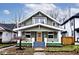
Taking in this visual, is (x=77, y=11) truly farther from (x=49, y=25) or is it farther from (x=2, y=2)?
(x=2, y=2)

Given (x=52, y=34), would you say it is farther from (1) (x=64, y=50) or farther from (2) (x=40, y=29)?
(1) (x=64, y=50)

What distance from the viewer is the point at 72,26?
1658 cm

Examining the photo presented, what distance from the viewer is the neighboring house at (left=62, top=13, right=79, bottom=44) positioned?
15617 mm

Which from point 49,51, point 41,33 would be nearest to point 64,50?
point 49,51

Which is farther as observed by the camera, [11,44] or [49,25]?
[49,25]

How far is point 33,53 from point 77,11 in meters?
2.49

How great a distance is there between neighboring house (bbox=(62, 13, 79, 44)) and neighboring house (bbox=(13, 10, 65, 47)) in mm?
364

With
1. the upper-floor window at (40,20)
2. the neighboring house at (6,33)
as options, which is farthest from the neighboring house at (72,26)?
the neighboring house at (6,33)

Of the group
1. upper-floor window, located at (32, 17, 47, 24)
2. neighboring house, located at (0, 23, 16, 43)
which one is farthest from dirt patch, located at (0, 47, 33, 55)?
upper-floor window, located at (32, 17, 47, 24)

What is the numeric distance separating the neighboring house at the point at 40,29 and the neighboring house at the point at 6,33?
362 millimetres

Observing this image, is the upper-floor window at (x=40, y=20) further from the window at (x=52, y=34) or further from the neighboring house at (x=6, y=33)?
the neighboring house at (x=6, y=33)

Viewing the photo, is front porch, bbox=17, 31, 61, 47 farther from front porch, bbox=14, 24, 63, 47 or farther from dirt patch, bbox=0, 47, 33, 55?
dirt patch, bbox=0, 47, 33, 55

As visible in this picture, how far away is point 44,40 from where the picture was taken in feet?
50.7
